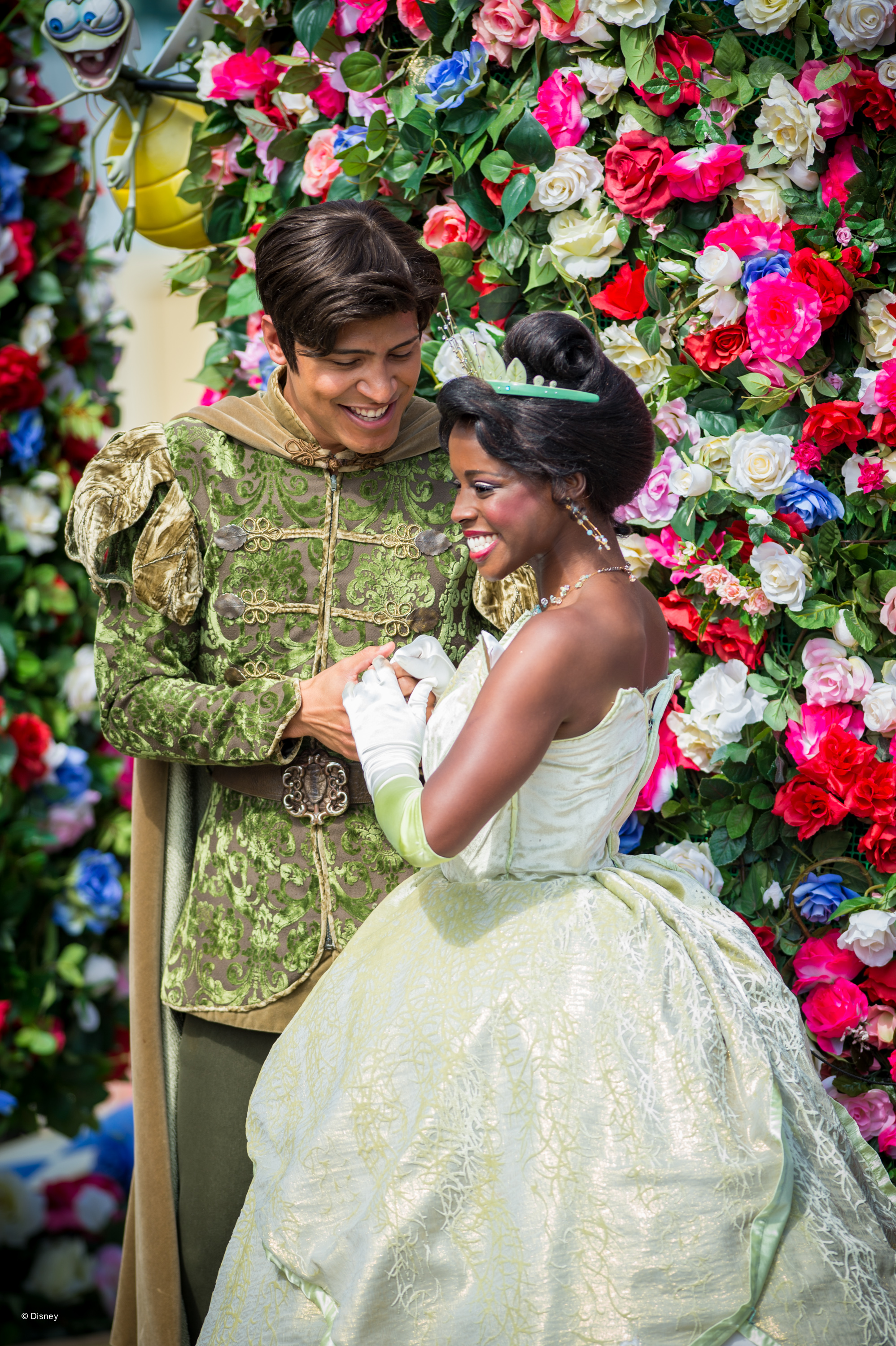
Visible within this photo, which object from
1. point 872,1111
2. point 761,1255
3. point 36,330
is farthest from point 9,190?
point 761,1255

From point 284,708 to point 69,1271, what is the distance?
234 centimetres

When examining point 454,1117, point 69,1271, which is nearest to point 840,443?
point 454,1117

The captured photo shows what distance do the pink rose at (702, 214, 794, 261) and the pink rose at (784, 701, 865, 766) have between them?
2.32 ft

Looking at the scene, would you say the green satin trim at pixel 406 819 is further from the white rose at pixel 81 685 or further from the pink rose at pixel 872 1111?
the white rose at pixel 81 685

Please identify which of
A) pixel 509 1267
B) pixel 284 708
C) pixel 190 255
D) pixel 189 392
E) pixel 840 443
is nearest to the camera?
pixel 509 1267

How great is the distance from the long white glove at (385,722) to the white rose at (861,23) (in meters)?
1.10

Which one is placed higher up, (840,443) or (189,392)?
(840,443)

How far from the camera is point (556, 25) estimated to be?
6.55 feet

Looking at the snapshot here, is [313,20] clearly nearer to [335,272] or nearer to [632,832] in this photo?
[335,272]

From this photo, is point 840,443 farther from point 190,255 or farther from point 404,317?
point 190,255

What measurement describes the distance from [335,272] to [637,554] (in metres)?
0.68

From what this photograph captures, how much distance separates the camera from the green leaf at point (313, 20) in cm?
229

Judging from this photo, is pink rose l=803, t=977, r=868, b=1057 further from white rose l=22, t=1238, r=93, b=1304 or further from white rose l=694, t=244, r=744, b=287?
white rose l=22, t=1238, r=93, b=1304

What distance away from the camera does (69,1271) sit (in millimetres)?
3361
